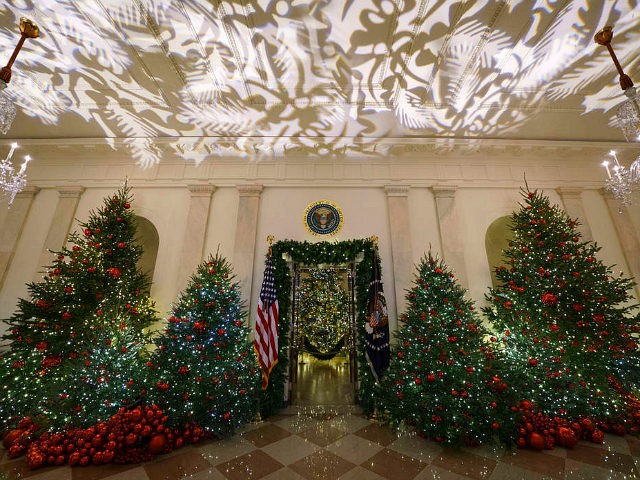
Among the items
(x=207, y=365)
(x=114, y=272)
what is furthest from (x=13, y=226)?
(x=207, y=365)

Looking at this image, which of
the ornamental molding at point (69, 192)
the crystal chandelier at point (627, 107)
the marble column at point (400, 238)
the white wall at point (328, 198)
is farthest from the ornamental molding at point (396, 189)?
the ornamental molding at point (69, 192)

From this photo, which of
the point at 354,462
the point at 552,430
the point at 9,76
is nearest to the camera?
the point at 9,76

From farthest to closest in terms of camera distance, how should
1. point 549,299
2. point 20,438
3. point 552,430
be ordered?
point 549,299, point 552,430, point 20,438

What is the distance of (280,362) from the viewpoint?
489 centimetres

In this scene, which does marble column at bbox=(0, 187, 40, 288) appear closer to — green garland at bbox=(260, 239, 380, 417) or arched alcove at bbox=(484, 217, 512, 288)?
green garland at bbox=(260, 239, 380, 417)

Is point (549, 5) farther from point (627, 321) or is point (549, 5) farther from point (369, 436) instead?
point (369, 436)

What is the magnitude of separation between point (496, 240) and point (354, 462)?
18.9 ft

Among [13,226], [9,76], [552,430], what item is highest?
[9,76]

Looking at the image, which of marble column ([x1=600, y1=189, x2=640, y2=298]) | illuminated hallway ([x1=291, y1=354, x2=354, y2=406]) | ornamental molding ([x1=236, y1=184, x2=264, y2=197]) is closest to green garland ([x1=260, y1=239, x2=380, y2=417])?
illuminated hallway ([x1=291, y1=354, x2=354, y2=406])

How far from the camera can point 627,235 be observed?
6023mm

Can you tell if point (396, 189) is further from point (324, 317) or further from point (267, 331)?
point (267, 331)

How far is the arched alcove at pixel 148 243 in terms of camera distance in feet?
20.7

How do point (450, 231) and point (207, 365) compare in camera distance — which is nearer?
point (207, 365)

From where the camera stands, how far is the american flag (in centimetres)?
455
